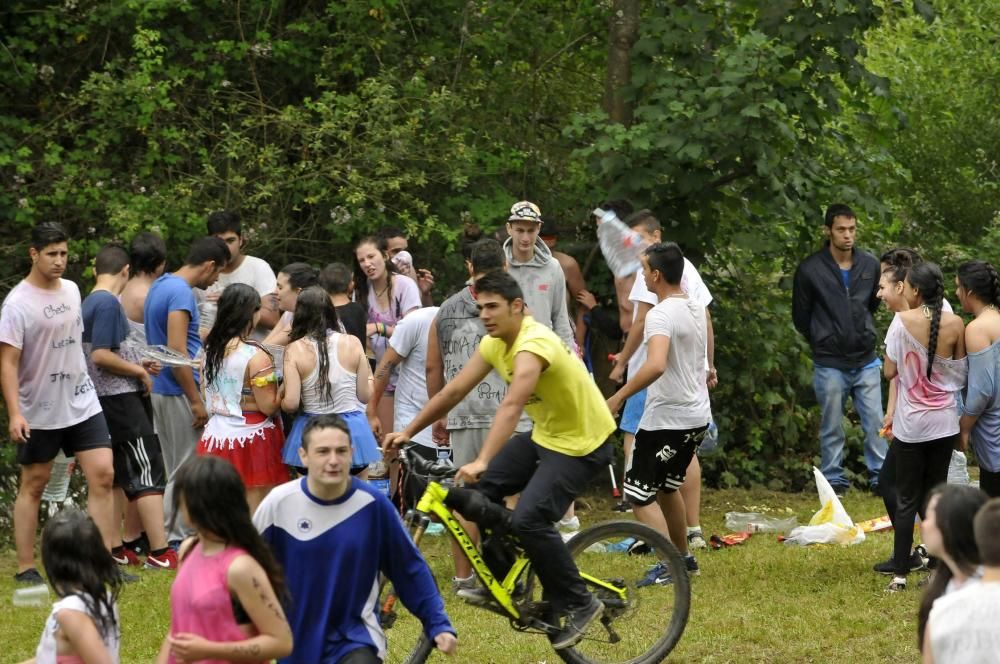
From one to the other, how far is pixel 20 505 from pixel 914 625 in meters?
4.69

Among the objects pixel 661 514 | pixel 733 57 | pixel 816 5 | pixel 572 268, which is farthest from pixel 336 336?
pixel 816 5

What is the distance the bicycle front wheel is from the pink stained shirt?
7.90ft

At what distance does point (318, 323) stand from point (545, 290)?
1.49 metres

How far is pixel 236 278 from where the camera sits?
953 centimetres

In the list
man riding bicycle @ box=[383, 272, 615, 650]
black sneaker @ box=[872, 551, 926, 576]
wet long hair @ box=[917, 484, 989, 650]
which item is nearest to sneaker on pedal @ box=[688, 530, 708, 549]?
black sneaker @ box=[872, 551, 926, 576]

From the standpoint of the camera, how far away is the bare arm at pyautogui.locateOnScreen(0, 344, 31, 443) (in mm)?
7855

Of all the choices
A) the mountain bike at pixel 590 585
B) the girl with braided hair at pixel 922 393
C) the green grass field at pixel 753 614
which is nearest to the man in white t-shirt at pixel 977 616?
the mountain bike at pixel 590 585

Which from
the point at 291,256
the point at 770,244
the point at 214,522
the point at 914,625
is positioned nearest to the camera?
the point at 214,522

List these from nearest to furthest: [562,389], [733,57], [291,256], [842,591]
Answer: [562,389]
[842,591]
[733,57]
[291,256]

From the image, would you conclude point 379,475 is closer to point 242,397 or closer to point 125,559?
point 242,397

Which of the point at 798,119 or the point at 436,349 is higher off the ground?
the point at 798,119

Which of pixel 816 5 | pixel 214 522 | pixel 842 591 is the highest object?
pixel 816 5

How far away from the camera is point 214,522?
4316 mm

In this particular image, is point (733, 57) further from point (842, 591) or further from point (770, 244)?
point (842, 591)
